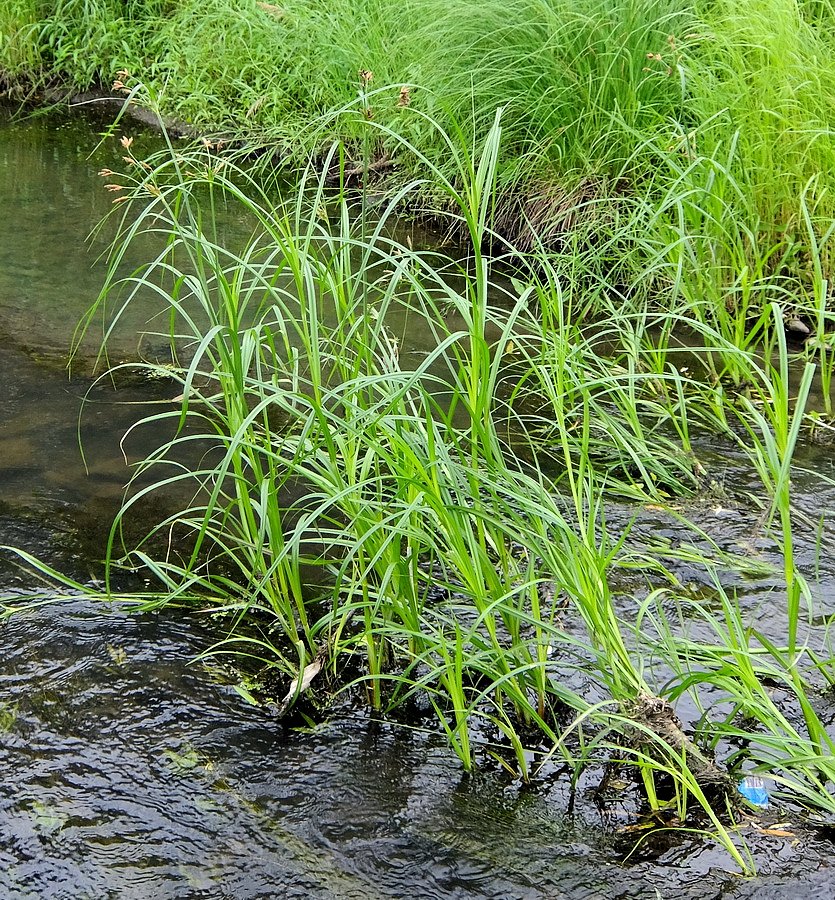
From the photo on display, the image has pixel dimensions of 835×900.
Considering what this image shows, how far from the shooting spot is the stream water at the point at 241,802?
65.7 inches

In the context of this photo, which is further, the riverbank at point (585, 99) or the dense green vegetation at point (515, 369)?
the riverbank at point (585, 99)

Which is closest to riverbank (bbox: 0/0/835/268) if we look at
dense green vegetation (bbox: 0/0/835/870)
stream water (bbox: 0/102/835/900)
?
dense green vegetation (bbox: 0/0/835/870)

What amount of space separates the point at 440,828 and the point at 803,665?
35.4 inches

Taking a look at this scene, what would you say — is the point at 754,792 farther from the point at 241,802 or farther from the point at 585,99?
the point at 585,99

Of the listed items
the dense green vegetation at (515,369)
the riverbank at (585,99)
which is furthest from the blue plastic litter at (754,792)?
the riverbank at (585,99)

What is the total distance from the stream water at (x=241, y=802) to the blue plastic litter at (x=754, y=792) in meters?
0.06

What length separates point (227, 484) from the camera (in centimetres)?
296

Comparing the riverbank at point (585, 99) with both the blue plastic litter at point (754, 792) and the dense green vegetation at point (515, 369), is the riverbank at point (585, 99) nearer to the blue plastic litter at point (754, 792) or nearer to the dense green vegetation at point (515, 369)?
the dense green vegetation at point (515, 369)

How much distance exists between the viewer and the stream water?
1669 millimetres

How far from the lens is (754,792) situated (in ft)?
5.80

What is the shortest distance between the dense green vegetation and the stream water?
0.09 m

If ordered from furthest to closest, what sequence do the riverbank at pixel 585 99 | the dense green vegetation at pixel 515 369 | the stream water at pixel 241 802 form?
the riverbank at pixel 585 99 < the dense green vegetation at pixel 515 369 < the stream water at pixel 241 802

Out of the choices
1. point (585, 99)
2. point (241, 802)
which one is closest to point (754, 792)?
point (241, 802)

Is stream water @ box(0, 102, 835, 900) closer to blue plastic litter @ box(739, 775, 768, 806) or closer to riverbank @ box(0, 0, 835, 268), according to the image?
blue plastic litter @ box(739, 775, 768, 806)
